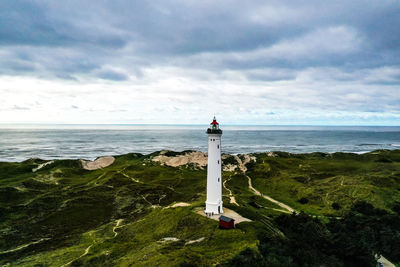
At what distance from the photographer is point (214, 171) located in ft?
117

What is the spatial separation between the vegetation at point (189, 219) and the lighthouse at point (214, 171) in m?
2.83

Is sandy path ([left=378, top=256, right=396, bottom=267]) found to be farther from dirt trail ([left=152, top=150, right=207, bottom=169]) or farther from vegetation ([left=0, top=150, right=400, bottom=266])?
dirt trail ([left=152, top=150, right=207, bottom=169])

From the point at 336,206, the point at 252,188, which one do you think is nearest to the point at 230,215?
the point at 336,206

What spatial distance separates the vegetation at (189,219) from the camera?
27438 millimetres

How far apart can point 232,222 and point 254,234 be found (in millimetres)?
3063

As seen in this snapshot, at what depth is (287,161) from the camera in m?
103

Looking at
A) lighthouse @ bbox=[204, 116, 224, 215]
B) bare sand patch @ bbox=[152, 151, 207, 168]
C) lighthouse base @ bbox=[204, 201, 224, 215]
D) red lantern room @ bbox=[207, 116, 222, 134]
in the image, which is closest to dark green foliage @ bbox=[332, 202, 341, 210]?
lighthouse @ bbox=[204, 116, 224, 215]

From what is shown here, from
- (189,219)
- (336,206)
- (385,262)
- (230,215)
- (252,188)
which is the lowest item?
(385,262)

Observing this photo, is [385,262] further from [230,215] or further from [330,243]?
[230,215]

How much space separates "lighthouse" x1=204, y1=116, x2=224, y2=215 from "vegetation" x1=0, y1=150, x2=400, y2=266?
2825 millimetres

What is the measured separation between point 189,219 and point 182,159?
72387 millimetres

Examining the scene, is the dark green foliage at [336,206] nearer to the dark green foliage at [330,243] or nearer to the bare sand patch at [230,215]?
the dark green foliage at [330,243]

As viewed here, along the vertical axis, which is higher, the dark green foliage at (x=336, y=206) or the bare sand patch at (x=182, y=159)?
the bare sand patch at (x=182, y=159)

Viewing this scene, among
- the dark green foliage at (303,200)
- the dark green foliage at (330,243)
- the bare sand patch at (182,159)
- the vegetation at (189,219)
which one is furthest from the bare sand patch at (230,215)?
the bare sand patch at (182,159)
